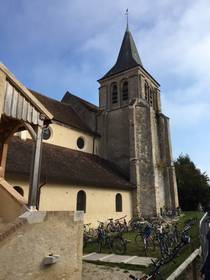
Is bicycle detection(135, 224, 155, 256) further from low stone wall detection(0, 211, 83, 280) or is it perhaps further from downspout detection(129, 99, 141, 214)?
downspout detection(129, 99, 141, 214)

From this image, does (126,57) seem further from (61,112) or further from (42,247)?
(42,247)

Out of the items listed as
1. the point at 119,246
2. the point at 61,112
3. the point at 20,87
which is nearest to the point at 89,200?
the point at 119,246

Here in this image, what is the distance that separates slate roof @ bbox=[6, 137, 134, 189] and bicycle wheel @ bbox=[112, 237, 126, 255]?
4.35 metres

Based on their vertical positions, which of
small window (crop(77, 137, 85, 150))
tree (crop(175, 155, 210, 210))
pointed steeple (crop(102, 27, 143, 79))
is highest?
pointed steeple (crop(102, 27, 143, 79))

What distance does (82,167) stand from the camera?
16.4m

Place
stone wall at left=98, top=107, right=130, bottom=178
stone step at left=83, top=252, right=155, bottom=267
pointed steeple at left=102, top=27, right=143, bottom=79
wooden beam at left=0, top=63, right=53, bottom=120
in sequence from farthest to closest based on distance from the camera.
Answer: pointed steeple at left=102, top=27, right=143, bottom=79 → stone wall at left=98, top=107, right=130, bottom=178 → stone step at left=83, top=252, right=155, bottom=267 → wooden beam at left=0, top=63, right=53, bottom=120

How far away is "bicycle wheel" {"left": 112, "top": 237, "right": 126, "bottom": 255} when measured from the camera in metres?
9.77

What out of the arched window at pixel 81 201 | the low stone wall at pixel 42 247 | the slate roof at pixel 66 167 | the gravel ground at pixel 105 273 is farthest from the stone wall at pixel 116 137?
the low stone wall at pixel 42 247

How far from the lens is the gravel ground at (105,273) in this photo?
6.53 metres

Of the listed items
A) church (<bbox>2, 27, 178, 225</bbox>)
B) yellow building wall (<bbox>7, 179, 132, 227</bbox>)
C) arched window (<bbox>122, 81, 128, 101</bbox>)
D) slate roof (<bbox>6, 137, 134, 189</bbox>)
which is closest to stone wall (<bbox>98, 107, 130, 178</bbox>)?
church (<bbox>2, 27, 178, 225</bbox>)

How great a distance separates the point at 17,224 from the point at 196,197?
102ft

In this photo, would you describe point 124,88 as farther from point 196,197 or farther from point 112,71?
point 196,197

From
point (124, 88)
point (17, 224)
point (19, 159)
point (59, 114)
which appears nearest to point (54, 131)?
point (59, 114)

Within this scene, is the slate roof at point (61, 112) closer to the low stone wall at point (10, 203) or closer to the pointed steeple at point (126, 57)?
the pointed steeple at point (126, 57)
